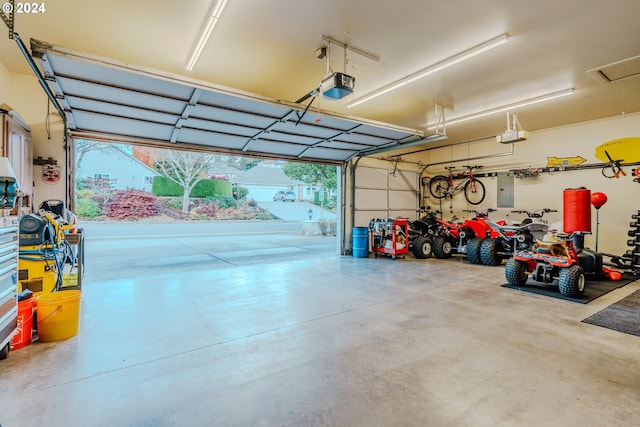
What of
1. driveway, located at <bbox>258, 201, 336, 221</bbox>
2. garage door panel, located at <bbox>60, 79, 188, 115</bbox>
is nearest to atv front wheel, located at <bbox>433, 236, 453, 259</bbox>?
garage door panel, located at <bbox>60, 79, 188, 115</bbox>

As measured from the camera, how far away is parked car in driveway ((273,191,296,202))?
84.2 feet

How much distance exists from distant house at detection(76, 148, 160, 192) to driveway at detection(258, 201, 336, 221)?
8100 millimetres

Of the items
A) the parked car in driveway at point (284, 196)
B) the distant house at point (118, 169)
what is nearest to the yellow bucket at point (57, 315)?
the distant house at point (118, 169)

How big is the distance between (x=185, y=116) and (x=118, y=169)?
17.2 m

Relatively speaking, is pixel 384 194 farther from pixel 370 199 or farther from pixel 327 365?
pixel 327 365

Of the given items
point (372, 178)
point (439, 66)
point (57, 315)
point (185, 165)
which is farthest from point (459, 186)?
point (185, 165)

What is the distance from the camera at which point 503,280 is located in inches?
205

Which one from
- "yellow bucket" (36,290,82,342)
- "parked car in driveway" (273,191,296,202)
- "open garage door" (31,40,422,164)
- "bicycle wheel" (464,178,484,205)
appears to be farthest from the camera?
"parked car in driveway" (273,191,296,202)

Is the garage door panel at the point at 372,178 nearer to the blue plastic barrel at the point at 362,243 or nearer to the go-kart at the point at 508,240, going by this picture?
the blue plastic barrel at the point at 362,243

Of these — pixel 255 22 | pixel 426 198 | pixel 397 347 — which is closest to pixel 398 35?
pixel 255 22

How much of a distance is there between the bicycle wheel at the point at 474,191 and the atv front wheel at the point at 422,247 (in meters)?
2.49

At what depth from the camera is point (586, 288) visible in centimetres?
464

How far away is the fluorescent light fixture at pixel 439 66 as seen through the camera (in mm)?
3615

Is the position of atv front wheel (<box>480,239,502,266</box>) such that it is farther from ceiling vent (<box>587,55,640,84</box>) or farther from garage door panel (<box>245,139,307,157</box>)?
garage door panel (<box>245,139,307,157</box>)
